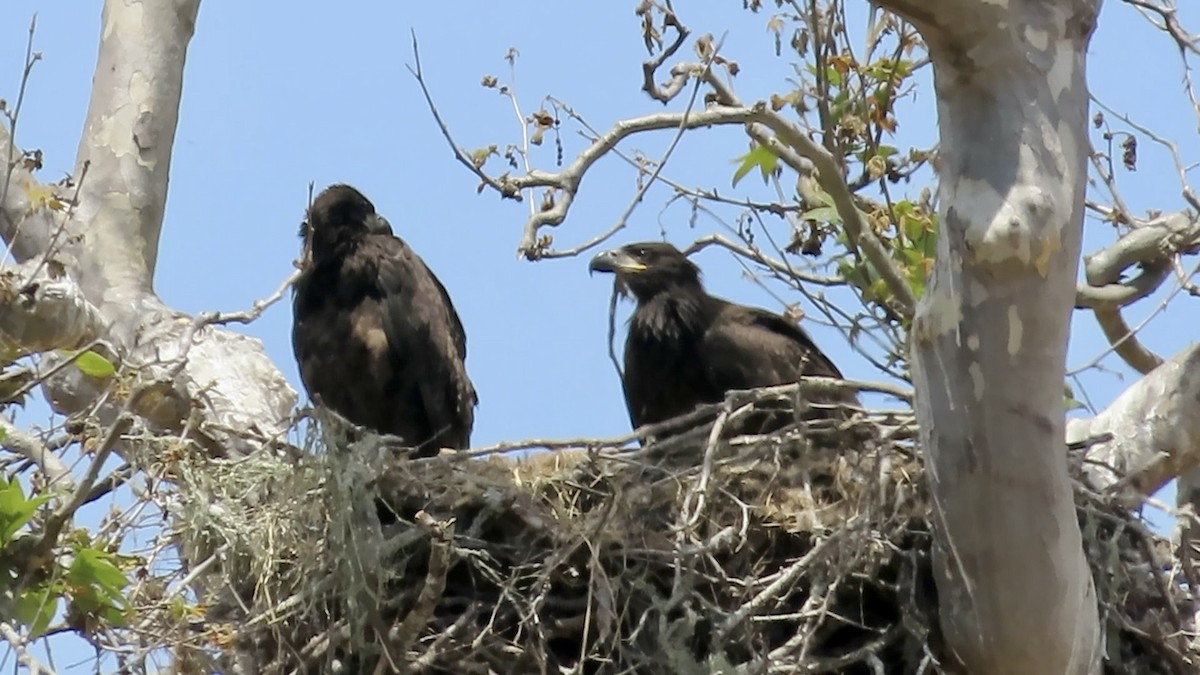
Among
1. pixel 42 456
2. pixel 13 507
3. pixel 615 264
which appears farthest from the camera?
pixel 615 264

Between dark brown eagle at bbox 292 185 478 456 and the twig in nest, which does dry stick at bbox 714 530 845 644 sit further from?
dark brown eagle at bbox 292 185 478 456

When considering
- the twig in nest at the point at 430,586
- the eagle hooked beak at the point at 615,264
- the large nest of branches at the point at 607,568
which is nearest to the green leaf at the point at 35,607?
the large nest of branches at the point at 607,568

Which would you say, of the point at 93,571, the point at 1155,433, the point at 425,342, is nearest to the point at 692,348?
the point at 425,342

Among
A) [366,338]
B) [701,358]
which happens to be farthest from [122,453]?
[701,358]

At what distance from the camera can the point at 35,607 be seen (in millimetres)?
5262

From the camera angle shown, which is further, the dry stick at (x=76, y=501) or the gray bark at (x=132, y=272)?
the gray bark at (x=132, y=272)

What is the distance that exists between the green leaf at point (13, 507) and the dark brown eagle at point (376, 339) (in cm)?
283

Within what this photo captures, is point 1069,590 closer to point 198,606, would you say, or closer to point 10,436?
point 198,606

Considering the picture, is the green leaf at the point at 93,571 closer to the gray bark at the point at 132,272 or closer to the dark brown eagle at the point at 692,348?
the gray bark at the point at 132,272

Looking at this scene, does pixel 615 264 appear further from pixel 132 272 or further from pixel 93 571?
pixel 93 571

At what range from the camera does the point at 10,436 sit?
5883mm

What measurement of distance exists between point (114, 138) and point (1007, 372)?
4.97m

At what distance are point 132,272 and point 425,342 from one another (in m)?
1.35

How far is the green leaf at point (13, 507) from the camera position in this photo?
201 inches
